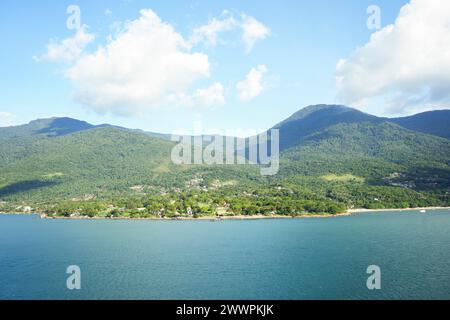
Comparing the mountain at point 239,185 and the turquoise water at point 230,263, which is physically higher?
the mountain at point 239,185

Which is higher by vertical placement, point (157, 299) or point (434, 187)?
point (434, 187)

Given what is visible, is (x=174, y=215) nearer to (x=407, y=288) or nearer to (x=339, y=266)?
(x=339, y=266)

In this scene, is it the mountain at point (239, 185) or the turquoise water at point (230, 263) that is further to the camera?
the mountain at point (239, 185)

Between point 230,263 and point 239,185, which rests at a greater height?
point 239,185

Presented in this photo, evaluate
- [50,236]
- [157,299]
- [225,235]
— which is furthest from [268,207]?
[157,299]

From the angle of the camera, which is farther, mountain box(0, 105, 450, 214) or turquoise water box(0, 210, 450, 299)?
mountain box(0, 105, 450, 214)

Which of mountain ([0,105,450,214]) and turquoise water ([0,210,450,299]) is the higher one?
mountain ([0,105,450,214])

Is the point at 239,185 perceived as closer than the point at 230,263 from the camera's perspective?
No

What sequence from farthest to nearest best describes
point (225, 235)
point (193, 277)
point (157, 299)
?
1. point (225, 235)
2. point (193, 277)
3. point (157, 299)
